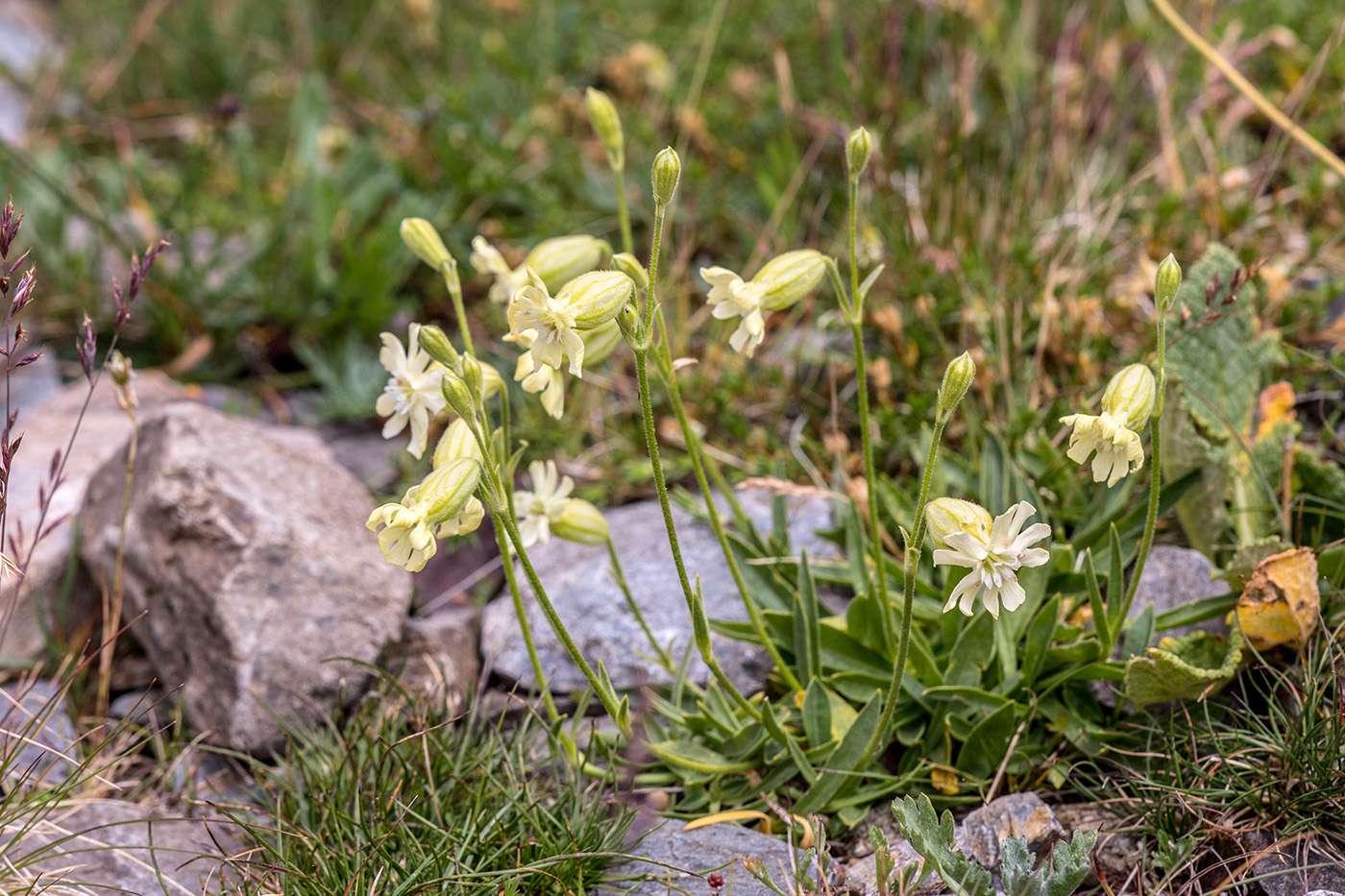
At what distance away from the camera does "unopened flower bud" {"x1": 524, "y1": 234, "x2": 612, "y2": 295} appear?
210 centimetres

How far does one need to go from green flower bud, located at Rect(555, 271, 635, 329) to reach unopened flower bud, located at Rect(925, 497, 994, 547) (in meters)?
0.56

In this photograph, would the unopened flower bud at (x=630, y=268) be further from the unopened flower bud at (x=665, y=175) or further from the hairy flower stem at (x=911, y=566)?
the hairy flower stem at (x=911, y=566)

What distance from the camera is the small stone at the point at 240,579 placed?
2469 millimetres

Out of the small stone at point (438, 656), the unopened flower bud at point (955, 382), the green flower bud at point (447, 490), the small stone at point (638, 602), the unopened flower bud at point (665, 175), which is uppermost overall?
the unopened flower bud at point (665, 175)

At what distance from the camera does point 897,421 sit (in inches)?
112

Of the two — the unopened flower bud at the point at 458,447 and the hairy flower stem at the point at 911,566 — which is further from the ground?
the unopened flower bud at the point at 458,447

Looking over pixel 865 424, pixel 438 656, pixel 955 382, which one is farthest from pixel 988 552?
pixel 438 656

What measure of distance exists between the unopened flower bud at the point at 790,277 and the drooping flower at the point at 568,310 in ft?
1.23

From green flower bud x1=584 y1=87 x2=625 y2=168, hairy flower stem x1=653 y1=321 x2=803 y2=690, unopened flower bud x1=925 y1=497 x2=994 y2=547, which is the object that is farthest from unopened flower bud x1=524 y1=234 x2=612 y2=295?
unopened flower bud x1=925 y1=497 x2=994 y2=547

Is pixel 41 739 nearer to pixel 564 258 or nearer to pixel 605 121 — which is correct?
pixel 564 258

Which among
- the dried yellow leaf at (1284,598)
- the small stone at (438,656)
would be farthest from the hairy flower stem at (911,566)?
the small stone at (438,656)

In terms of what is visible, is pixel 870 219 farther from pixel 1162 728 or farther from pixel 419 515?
pixel 419 515

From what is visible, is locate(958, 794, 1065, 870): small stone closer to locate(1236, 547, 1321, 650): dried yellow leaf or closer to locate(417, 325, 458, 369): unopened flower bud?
locate(1236, 547, 1321, 650): dried yellow leaf

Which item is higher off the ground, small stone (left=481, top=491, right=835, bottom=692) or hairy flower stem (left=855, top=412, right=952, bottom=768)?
hairy flower stem (left=855, top=412, right=952, bottom=768)
